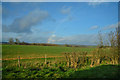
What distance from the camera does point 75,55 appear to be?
32.9 ft

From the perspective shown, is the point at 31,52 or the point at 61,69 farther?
the point at 31,52

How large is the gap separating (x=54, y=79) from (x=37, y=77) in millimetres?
1145

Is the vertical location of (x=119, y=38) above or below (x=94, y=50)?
above

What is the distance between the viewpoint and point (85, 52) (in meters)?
10.8

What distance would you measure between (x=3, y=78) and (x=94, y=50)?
8850 millimetres

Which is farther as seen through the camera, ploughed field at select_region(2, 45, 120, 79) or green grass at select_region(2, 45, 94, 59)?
green grass at select_region(2, 45, 94, 59)

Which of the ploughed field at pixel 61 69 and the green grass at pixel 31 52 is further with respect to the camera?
the green grass at pixel 31 52

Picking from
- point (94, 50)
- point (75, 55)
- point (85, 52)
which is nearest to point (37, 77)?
point (75, 55)

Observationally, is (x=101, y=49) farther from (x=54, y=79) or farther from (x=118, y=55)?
(x=54, y=79)

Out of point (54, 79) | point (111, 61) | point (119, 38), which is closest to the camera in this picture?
point (54, 79)

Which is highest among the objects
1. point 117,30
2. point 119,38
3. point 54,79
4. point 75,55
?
point 117,30

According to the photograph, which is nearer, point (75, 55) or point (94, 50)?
point (75, 55)

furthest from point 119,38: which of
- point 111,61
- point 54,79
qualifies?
point 54,79

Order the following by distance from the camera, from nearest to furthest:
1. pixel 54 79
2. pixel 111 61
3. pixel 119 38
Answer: pixel 54 79
pixel 119 38
pixel 111 61
